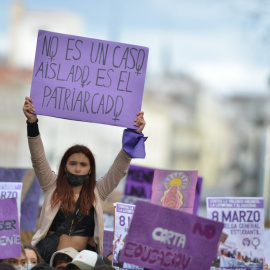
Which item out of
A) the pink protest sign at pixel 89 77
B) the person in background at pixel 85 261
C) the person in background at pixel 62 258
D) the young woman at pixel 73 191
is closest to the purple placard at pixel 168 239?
the person in background at pixel 85 261

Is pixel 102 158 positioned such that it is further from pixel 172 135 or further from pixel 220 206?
pixel 220 206

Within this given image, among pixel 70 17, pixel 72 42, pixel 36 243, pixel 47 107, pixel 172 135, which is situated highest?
pixel 70 17

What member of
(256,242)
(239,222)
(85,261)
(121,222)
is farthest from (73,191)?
(256,242)

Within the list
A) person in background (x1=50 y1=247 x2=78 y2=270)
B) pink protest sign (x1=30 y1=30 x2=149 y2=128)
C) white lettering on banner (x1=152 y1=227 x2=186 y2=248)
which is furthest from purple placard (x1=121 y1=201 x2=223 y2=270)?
pink protest sign (x1=30 y1=30 x2=149 y2=128)

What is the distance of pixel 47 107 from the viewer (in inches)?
323

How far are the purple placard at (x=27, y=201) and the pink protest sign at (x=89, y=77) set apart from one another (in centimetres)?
438

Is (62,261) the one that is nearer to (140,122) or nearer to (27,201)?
(140,122)

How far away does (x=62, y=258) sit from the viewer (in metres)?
7.59

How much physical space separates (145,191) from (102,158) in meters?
102

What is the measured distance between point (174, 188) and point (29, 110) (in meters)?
1.62

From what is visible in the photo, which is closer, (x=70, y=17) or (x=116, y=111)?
(x=116, y=111)

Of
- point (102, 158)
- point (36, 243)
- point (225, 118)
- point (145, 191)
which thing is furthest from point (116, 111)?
point (225, 118)

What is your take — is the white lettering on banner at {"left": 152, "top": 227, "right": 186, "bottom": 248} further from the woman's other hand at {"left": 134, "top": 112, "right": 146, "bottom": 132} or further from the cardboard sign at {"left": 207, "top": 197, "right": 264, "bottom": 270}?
the cardboard sign at {"left": 207, "top": 197, "right": 264, "bottom": 270}

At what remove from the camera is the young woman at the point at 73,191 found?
25.8 ft
